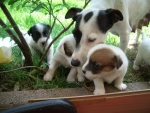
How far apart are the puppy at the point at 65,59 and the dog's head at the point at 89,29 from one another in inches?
5.8

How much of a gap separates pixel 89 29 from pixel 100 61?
0.25m

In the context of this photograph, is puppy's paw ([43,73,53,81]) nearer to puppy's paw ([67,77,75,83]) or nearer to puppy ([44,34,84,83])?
puppy ([44,34,84,83])

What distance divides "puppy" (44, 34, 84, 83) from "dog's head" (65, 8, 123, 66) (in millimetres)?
146

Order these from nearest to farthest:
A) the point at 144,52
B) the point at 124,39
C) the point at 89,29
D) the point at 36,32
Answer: the point at 89,29 → the point at 144,52 → the point at 124,39 → the point at 36,32

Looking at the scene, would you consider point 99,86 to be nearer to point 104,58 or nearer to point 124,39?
point 104,58

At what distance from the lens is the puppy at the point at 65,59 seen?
5.69 ft

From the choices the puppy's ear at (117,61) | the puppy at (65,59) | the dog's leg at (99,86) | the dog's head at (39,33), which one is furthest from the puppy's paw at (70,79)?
the dog's head at (39,33)

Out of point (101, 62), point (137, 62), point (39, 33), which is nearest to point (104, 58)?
point (101, 62)

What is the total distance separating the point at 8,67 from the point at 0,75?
14 cm

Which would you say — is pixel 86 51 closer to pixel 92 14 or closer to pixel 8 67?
pixel 92 14

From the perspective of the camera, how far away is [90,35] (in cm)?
155

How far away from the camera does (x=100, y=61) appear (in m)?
1.45

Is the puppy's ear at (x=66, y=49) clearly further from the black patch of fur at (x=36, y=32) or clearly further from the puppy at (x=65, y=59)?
the black patch of fur at (x=36, y=32)

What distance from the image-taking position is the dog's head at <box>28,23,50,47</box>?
2271 mm
